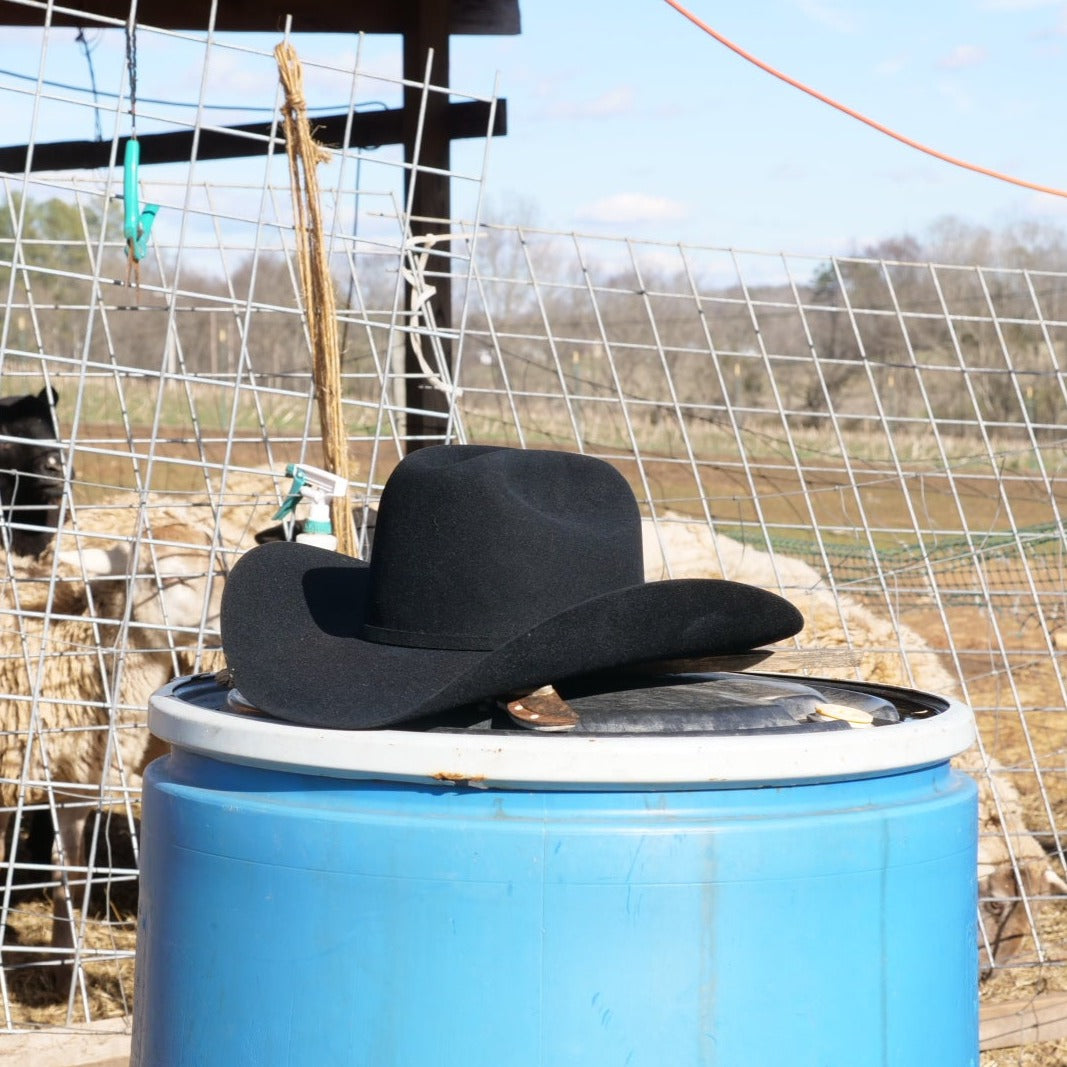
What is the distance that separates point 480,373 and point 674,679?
1050 inches

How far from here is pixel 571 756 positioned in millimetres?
1442

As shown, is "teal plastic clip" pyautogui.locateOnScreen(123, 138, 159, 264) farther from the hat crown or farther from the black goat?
the black goat

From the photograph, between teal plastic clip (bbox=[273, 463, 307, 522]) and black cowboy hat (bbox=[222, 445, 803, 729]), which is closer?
black cowboy hat (bbox=[222, 445, 803, 729])

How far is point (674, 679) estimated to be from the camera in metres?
1.86

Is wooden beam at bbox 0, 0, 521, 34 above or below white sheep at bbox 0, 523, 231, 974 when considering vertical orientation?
above

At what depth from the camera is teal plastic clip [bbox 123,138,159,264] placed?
2.76 m

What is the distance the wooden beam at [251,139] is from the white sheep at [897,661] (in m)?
1.38

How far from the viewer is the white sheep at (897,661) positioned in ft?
15.3

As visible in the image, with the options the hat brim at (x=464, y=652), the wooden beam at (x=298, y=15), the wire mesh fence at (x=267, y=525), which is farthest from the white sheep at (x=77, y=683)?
the hat brim at (x=464, y=652)

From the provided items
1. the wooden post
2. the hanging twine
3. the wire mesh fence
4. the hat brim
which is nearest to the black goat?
the wire mesh fence

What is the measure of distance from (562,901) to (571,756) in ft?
0.50

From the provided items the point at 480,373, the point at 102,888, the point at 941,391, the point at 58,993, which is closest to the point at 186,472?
the point at 102,888

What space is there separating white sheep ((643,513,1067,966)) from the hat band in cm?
273

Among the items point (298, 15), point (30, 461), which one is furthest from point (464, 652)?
point (30, 461)
